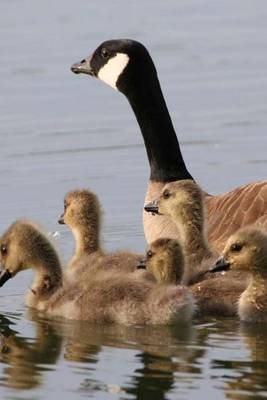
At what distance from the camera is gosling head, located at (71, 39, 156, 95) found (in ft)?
43.8

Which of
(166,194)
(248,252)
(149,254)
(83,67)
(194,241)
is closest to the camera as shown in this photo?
(248,252)

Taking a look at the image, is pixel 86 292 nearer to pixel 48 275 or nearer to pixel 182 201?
pixel 48 275

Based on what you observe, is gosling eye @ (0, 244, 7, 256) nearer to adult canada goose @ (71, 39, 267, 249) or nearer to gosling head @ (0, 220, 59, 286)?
gosling head @ (0, 220, 59, 286)

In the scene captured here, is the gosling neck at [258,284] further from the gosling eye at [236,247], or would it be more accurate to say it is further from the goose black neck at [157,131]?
the goose black neck at [157,131]

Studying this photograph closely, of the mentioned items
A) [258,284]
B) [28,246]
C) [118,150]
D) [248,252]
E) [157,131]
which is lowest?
[258,284]

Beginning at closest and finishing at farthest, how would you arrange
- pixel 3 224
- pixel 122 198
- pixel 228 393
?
1. pixel 228 393
2. pixel 3 224
3. pixel 122 198

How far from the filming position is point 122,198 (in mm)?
14133

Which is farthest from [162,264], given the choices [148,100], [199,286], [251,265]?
[148,100]

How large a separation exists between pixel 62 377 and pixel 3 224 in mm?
3808

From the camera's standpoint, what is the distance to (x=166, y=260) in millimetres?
10797

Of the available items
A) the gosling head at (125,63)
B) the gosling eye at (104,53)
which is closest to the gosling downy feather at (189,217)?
the gosling head at (125,63)

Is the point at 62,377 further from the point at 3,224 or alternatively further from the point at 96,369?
the point at 3,224

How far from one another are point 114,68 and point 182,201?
221cm

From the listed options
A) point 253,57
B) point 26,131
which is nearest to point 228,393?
point 26,131
